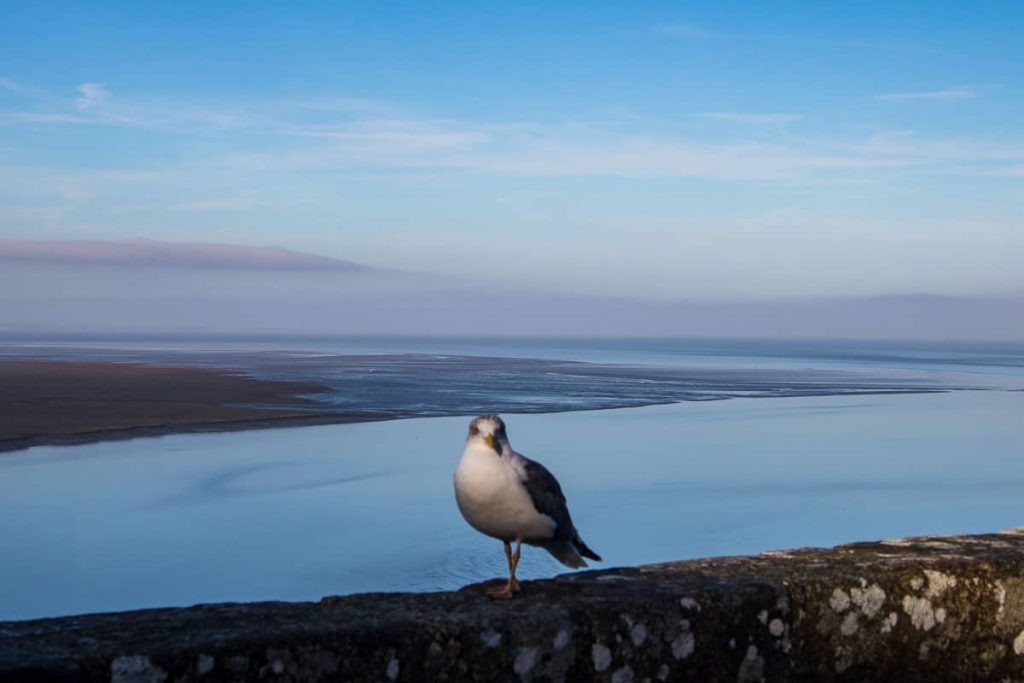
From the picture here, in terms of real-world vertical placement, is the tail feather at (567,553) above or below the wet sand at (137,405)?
above

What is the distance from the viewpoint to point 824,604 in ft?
11.2

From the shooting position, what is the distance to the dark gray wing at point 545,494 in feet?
13.8

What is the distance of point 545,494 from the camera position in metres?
4.24

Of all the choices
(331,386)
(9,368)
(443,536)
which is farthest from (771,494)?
(9,368)

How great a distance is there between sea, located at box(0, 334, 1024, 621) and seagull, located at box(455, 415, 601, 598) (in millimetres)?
6222

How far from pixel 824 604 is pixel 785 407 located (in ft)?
94.0

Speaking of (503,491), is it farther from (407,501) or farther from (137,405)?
(137,405)

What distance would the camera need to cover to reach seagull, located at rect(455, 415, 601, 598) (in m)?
4.12

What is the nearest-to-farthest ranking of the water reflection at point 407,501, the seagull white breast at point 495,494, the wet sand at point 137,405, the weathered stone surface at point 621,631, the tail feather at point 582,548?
the weathered stone surface at point 621,631 < the seagull white breast at point 495,494 < the tail feather at point 582,548 < the water reflection at point 407,501 < the wet sand at point 137,405

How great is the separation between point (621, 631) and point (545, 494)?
110 cm

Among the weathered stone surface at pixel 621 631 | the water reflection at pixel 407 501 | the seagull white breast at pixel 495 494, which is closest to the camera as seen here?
the weathered stone surface at pixel 621 631

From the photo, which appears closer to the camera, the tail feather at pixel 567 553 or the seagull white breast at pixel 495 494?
the seagull white breast at pixel 495 494

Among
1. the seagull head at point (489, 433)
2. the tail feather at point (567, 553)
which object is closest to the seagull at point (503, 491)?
the seagull head at point (489, 433)

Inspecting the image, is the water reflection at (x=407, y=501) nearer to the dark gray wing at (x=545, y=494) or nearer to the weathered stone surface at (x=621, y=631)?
the dark gray wing at (x=545, y=494)
